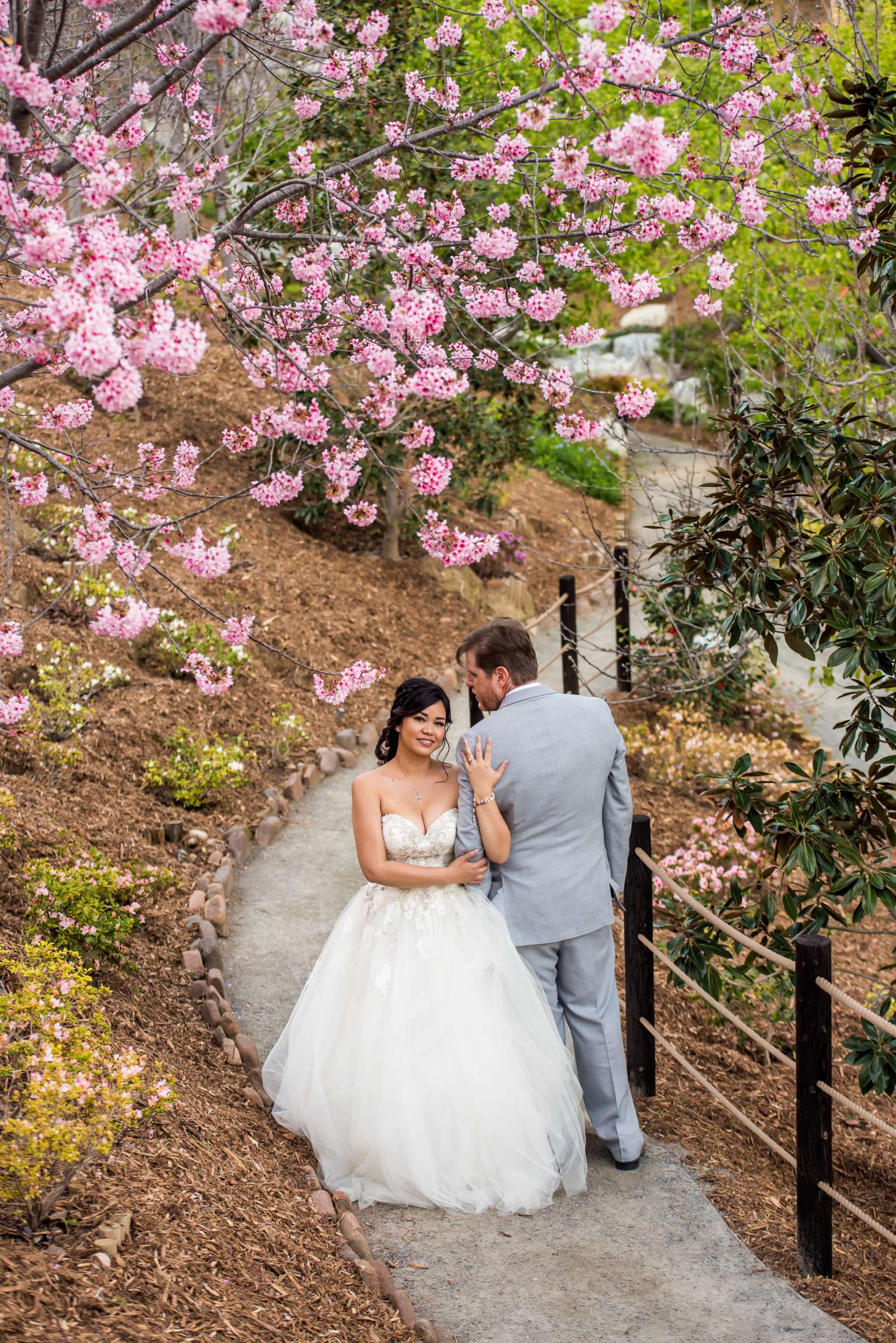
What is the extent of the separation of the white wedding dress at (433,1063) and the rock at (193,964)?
1.09 metres

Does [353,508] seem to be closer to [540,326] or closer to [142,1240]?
[142,1240]

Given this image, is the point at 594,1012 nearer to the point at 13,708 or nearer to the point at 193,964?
the point at 193,964

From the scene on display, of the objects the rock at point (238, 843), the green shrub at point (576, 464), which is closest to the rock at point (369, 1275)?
the rock at point (238, 843)

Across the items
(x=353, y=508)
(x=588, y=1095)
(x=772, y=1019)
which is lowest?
(x=772, y=1019)

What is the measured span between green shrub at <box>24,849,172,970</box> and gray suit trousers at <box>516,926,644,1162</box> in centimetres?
172

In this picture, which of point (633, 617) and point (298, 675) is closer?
point (298, 675)

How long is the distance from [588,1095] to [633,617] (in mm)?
8372

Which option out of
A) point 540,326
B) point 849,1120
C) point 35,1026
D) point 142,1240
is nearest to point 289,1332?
point 142,1240

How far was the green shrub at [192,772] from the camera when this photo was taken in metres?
6.56

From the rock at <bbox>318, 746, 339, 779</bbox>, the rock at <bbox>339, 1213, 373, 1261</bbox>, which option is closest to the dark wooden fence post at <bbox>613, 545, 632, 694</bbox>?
the rock at <bbox>318, 746, 339, 779</bbox>

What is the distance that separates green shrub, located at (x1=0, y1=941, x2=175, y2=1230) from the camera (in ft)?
9.14

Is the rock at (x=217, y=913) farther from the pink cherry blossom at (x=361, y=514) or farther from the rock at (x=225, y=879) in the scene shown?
the pink cherry blossom at (x=361, y=514)

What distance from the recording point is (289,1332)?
9.54 feet

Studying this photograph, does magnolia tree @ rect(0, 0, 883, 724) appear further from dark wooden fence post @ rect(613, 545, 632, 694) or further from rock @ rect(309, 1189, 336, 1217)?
dark wooden fence post @ rect(613, 545, 632, 694)
